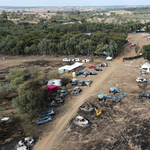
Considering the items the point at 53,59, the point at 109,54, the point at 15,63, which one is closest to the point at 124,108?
the point at 109,54

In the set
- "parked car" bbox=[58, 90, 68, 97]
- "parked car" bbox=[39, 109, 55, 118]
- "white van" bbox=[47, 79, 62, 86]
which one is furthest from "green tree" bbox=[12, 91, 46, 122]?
"white van" bbox=[47, 79, 62, 86]

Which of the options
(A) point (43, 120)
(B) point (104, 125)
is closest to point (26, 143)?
(A) point (43, 120)

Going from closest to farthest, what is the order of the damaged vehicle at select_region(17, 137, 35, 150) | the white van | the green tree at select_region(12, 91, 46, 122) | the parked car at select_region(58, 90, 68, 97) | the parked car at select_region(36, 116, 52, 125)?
the damaged vehicle at select_region(17, 137, 35, 150) < the green tree at select_region(12, 91, 46, 122) < the parked car at select_region(36, 116, 52, 125) < the parked car at select_region(58, 90, 68, 97) < the white van

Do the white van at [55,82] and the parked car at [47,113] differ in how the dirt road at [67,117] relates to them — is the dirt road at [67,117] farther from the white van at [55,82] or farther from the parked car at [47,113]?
the white van at [55,82]

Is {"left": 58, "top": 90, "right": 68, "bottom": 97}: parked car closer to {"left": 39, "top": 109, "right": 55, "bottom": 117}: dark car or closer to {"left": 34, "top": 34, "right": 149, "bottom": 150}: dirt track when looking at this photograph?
{"left": 34, "top": 34, "right": 149, "bottom": 150}: dirt track

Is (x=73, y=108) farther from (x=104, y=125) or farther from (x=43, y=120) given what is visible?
(x=104, y=125)

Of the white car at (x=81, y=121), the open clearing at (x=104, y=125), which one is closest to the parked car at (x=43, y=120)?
the open clearing at (x=104, y=125)

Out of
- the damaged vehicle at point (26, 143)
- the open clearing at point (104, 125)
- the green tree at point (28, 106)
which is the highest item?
the green tree at point (28, 106)

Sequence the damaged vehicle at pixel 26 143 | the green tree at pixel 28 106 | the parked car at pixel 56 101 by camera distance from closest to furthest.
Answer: the damaged vehicle at pixel 26 143 → the green tree at pixel 28 106 → the parked car at pixel 56 101

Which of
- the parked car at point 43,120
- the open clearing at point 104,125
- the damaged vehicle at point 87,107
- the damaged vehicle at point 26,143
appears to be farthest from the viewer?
the damaged vehicle at point 87,107
